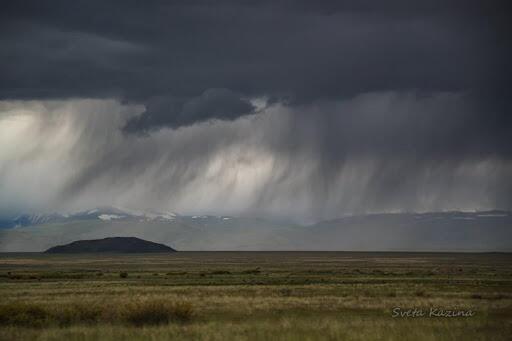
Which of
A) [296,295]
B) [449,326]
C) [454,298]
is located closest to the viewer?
[449,326]

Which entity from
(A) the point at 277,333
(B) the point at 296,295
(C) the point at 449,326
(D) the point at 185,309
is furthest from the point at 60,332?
(B) the point at 296,295

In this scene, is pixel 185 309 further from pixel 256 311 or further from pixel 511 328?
pixel 511 328

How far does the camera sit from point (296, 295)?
54.5 metres

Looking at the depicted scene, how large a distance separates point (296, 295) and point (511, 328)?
83.5ft

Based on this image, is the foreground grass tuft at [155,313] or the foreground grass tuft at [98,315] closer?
the foreground grass tuft at [98,315]

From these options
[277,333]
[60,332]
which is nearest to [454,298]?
[277,333]

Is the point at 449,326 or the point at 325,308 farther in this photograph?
the point at 325,308

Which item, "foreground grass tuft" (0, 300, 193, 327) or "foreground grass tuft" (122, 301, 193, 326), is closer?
"foreground grass tuft" (0, 300, 193, 327)

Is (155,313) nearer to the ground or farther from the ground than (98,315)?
farther from the ground

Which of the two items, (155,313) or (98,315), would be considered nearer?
(155,313)

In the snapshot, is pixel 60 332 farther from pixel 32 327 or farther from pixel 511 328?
pixel 511 328

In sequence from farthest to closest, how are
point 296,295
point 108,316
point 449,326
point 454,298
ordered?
point 296,295
point 454,298
point 108,316
point 449,326

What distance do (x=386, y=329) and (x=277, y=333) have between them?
5.37 m

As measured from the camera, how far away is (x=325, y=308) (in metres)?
43.6
